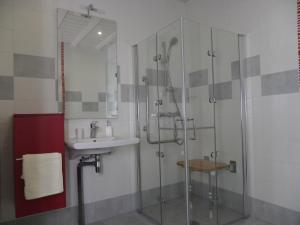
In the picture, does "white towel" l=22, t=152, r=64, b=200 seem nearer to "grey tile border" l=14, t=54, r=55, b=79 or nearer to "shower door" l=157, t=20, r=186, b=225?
"grey tile border" l=14, t=54, r=55, b=79

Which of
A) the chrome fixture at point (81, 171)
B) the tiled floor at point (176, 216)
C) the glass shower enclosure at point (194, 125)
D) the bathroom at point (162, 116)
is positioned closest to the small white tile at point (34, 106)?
the bathroom at point (162, 116)

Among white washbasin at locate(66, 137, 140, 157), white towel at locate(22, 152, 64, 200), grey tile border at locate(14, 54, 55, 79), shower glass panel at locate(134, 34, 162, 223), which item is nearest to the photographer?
white towel at locate(22, 152, 64, 200)

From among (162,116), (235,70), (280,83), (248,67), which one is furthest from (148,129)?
(280,83)

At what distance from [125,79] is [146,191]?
129 centimetres

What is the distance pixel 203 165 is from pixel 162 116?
619 millimetres

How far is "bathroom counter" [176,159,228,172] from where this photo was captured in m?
2.00

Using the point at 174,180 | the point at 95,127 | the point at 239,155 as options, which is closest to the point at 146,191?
the point at 174,180

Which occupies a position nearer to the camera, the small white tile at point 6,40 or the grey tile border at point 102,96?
the small white tile at point 6,40

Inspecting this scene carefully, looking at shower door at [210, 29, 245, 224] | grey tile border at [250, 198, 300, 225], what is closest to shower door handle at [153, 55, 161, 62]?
shower door at [210, 29, 245, 224]

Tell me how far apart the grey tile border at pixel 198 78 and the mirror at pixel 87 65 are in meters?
0.87

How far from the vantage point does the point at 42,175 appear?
1.75 m

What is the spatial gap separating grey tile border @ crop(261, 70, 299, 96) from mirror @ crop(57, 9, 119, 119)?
1519mm

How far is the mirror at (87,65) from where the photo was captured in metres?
2.16

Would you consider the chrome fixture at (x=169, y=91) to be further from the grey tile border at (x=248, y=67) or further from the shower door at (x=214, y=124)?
the grey tile border at (x=248, y=67)
